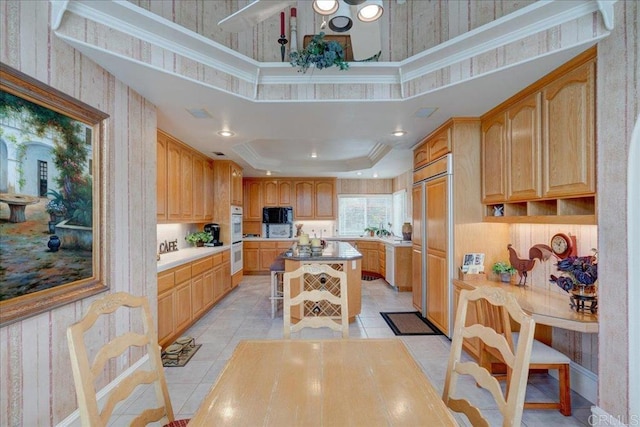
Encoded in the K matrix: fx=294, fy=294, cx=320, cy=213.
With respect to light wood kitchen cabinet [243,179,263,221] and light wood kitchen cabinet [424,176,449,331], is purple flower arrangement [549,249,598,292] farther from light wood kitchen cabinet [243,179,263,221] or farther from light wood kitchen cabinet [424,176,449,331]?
light wood kitchen cabinet [243,179,263,221]

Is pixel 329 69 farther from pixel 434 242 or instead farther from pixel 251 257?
pixel 251 257

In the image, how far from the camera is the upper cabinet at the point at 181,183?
11.6 ft

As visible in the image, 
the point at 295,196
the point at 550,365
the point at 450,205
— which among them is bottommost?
the point at 550,365

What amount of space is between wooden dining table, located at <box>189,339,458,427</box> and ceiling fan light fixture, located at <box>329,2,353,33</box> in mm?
1699

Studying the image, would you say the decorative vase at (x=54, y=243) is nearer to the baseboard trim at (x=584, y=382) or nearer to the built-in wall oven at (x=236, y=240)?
the built-in wall oven at (x=236, y=240)

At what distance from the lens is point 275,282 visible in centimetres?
421

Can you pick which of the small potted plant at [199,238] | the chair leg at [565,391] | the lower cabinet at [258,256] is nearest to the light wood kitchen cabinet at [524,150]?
the chair leg at [565,391]

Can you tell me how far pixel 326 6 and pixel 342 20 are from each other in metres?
0.19

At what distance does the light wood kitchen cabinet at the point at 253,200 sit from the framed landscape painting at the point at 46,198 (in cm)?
534

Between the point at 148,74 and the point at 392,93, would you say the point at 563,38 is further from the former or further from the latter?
the point at 148,74

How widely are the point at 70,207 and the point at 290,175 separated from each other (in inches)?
219

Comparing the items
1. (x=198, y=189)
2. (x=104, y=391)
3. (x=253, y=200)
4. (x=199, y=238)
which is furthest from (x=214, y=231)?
(x=104, y=391)

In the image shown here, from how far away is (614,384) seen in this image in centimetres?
175

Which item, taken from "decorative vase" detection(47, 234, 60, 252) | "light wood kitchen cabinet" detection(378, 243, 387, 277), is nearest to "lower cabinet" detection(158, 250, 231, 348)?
"decorative vase" detection(47, 234, 60, 252)
